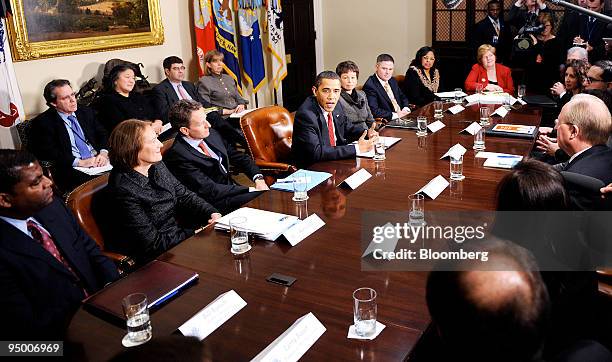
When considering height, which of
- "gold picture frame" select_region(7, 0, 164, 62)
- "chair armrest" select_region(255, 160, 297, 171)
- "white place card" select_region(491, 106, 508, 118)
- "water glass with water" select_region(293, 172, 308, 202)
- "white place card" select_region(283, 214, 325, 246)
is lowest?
"chair armrest" select_region(255, 160, 297, 171)

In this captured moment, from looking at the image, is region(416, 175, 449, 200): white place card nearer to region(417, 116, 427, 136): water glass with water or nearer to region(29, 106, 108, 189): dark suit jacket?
region(417, 116, 427, 136): water glass with water

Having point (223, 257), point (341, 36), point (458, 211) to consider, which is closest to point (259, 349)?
point (223, 257)

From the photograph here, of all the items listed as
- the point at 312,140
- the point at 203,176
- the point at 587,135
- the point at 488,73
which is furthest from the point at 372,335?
the point at 488,73

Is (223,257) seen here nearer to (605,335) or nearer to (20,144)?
(605,335)

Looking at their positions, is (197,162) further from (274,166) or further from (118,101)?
(118,101)

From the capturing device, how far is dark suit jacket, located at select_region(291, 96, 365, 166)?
316 centimetres

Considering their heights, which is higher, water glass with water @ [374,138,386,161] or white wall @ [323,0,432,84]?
white wall @ [323,0,432,84]

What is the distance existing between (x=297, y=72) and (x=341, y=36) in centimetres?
99

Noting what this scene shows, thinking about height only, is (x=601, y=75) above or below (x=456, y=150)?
above

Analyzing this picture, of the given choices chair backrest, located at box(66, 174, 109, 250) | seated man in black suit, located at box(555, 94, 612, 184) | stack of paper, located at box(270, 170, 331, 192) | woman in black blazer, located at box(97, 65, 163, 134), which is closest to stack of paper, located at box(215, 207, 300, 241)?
stack of paper, located at box(270, 170, 331, 192)

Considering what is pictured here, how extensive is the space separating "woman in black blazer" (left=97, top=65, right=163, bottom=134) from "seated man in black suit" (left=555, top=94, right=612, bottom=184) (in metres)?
3.40

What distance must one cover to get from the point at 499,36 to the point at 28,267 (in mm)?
6516

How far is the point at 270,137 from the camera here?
3746 mm

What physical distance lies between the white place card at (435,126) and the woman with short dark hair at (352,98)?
0.65 meters
